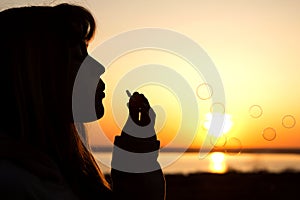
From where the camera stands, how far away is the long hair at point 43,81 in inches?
81.5

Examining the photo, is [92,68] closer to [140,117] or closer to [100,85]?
[100,85]

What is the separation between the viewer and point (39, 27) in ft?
7.27

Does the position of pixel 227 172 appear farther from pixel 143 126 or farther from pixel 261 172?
pixel 143 126

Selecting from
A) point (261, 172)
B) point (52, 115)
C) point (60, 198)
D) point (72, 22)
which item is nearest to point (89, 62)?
point (72, 22)

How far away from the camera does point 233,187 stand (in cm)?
2603

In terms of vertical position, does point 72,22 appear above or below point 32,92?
above

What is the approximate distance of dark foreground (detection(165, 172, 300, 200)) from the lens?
22000 mm

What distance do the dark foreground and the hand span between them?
17.6 metres

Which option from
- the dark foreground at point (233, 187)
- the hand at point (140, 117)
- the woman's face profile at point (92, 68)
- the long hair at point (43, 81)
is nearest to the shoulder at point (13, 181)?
the long hair at point (43, 81)

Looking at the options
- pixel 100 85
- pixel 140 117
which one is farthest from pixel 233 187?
pixel 100 85

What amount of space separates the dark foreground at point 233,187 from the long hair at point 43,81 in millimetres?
18490

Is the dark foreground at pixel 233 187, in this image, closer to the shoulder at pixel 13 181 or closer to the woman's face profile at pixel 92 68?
the woman's face profile at pixel 92 68

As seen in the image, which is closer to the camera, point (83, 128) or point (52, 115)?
point (52, 115)

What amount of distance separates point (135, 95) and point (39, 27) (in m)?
1.02
